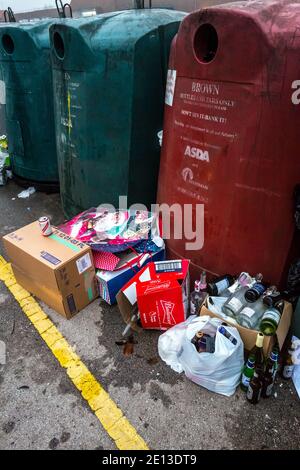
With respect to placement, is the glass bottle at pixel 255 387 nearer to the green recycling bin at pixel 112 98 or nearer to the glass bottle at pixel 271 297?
the glass bottle at pixel 271 297

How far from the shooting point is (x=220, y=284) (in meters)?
2.15

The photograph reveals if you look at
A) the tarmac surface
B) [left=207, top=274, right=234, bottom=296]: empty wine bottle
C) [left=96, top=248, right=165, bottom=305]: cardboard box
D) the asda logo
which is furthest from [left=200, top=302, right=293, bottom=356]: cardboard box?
the asda logo

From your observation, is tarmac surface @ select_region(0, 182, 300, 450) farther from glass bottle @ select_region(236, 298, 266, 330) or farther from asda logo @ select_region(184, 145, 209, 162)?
asda logo @ select_region(184, 145, 209, 162)

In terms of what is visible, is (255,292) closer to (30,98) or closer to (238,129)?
(238,129)

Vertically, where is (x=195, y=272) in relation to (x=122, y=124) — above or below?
below

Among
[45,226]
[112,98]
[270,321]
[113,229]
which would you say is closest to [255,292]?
[270,321]

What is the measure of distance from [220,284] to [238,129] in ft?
3.22

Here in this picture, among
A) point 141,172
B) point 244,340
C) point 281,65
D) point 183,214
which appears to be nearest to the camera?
point 281,65

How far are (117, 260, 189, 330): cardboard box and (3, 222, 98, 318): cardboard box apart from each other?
0.38 metres

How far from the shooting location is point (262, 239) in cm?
201

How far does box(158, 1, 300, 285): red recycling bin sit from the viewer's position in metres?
1.63
